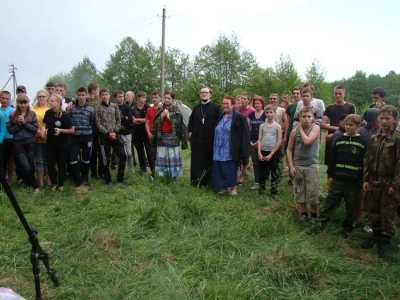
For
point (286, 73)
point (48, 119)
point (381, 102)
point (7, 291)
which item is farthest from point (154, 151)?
point (286, 73)

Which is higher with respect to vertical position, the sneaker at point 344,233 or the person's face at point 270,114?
the person's face at point 270,114

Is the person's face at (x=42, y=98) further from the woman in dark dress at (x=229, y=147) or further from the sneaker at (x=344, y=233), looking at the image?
the sneaker at (x=344, y=233)

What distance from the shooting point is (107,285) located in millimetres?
2912

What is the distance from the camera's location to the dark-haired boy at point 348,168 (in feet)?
13.5

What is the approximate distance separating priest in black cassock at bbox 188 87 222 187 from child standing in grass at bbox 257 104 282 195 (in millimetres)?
896

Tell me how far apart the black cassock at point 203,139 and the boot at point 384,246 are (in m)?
3.08

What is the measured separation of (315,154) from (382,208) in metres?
1.05

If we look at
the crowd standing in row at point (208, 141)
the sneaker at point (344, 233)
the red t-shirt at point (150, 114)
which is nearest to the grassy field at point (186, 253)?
the sneaker at point (344, 233)

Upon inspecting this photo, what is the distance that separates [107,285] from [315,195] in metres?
2.73

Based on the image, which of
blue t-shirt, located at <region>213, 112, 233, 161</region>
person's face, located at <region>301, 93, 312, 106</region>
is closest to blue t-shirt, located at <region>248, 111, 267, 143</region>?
blue t-shirt, located at <region>213, 112, 233, 161</region>

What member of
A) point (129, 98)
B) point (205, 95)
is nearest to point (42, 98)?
point (129, 98)

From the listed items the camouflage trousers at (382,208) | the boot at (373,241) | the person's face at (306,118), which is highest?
the person's face at (306,118)

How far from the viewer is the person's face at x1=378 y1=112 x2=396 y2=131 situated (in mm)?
3756

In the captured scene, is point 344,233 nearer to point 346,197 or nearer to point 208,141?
point 346,197
